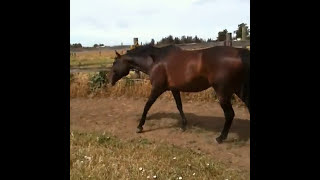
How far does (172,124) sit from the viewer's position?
6531 millimetres

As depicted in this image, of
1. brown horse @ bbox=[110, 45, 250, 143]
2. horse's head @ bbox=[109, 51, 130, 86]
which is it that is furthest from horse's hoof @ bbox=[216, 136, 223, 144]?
horse's head @ bbox=[109, 51, 130, 86]

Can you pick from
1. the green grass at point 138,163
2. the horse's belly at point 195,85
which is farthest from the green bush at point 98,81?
the green grass at point 138,163

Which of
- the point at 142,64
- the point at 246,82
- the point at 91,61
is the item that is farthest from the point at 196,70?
the point at 91,61

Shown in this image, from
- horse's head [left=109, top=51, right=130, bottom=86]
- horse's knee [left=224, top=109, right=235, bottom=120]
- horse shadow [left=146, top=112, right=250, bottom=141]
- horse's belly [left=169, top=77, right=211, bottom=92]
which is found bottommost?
horse shadow [left=146, top=112, right=250, bottom=141]

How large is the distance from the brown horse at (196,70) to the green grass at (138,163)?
1037 millimetres

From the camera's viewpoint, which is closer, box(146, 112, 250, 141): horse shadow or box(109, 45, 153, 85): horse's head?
box(146, 112, 250, 141): horse shadow

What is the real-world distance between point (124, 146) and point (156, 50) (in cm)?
205

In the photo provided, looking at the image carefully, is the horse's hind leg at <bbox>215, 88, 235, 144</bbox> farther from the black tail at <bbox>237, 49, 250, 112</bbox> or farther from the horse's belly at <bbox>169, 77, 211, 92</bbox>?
the horse's belly at <bbox>169, 77, 211, 92</bbox>

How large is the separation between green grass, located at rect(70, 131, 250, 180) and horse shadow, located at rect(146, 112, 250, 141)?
52.4 inches

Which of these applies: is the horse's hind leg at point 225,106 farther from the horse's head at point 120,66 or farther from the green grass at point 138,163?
the horse's head at point 120,66

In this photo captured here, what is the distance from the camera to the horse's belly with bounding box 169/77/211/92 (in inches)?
212

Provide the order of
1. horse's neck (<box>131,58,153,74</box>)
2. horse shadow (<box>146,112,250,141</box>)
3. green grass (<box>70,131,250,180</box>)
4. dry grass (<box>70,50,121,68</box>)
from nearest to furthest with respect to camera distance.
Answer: green grass (<box>70,131,250,180</box>) → horse shadow (<box>146,112,250,141</box>) → horse's neck (<box>131,58,153,74</box>) → dry grass (<box>70,50,121,68</box>)

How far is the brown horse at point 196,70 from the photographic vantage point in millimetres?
4945
